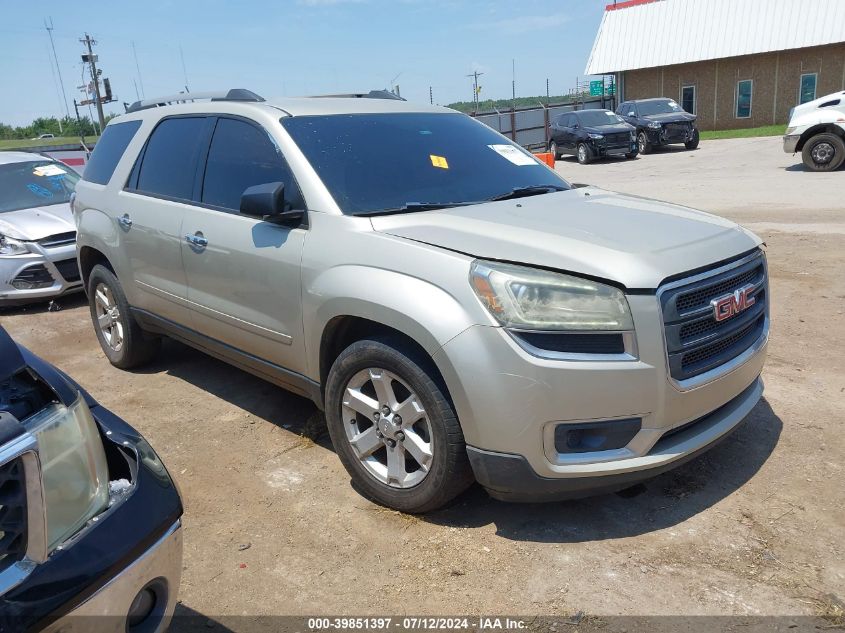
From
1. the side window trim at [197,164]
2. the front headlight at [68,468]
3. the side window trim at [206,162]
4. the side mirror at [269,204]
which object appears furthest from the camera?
the side window trim at [197,164]

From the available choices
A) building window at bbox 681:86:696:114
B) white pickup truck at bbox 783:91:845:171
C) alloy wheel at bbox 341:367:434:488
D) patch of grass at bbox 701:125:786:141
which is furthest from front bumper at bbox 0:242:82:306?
building window at bbox 681:86:696:114

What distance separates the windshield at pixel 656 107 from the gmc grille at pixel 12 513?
1003 inches

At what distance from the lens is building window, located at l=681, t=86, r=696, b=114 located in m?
34.4

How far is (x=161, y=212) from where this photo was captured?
4492mm

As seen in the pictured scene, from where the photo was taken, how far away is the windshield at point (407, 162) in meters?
3.62

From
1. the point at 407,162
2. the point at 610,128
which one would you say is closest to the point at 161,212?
the point at 407,162

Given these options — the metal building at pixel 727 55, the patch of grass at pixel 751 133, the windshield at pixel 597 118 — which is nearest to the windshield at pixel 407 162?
the windshield at pixel 597 118

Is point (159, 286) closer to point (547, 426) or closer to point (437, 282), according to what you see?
point (437, 282)

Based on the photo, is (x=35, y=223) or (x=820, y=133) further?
(x=820, y=133)

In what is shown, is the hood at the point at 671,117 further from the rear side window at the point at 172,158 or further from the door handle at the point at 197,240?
the door handle at the point at 197,240

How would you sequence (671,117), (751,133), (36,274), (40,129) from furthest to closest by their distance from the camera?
(40,129), (751,133), (671,117), (36,274)

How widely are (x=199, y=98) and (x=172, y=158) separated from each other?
49 centimetres

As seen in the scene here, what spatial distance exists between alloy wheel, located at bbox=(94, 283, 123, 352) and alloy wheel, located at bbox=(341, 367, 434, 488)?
2733 mm

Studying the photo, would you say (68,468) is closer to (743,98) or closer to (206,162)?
(206,162)
